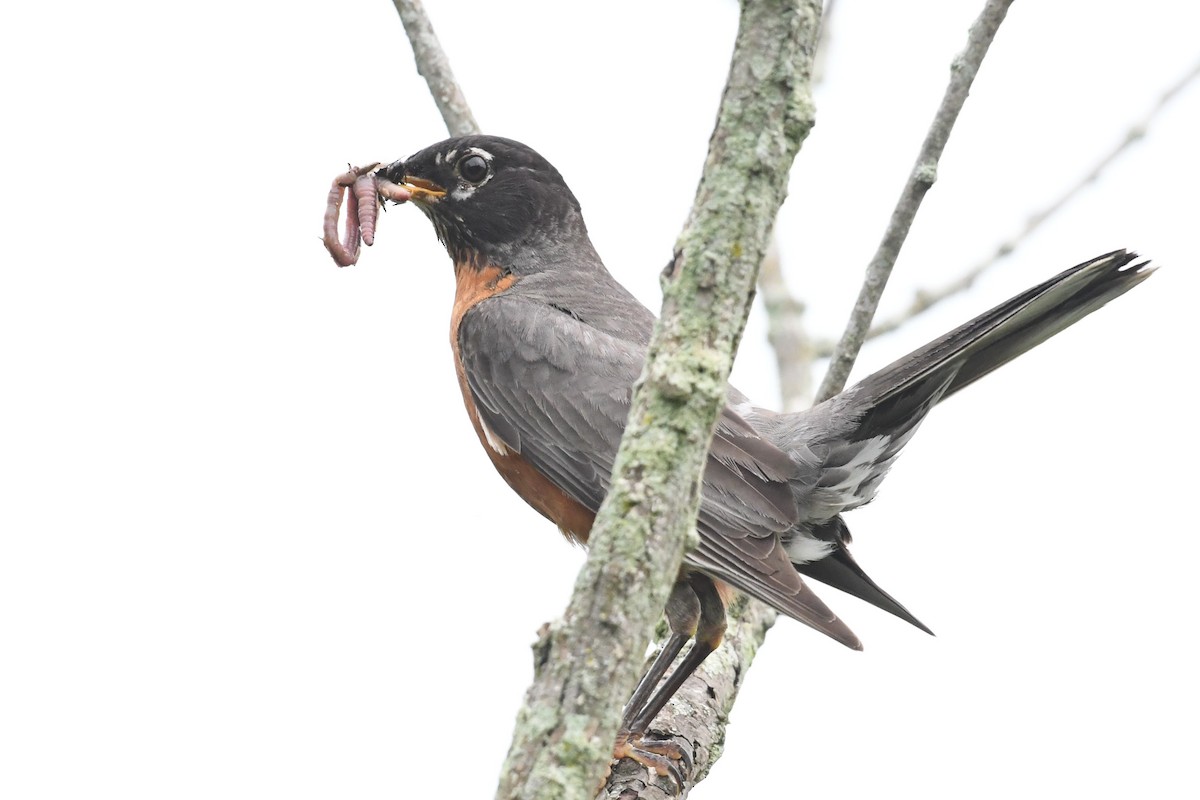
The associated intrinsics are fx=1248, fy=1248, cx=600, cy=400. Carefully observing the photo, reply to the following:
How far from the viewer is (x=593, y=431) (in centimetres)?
457

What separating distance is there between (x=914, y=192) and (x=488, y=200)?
213 centimetres

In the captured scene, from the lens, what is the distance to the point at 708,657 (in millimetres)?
4543

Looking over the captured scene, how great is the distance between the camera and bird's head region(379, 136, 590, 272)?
18.0 feet

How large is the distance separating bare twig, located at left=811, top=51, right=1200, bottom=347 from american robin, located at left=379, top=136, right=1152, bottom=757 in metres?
0.63

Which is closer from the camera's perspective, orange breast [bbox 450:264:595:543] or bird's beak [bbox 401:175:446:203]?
orange breast [bbox 450:264:595:543]

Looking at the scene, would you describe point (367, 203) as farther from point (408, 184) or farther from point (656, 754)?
point (656, 754)

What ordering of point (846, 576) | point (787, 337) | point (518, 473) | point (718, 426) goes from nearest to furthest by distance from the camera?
1. point (718, 426)
2. point (846, 576)
3. point (518, 473)
4. point (787, 337)

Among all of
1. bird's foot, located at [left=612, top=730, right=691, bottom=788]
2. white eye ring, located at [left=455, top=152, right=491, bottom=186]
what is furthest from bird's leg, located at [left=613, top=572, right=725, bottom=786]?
white eye ring, located at [left=455, top=152, right=491, bottom=186]

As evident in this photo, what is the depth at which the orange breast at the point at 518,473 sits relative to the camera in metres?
4.54

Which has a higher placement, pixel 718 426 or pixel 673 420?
pixel 718 426

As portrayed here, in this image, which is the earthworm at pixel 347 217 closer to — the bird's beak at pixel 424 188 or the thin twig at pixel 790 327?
the bird's beak at pixel 424 188

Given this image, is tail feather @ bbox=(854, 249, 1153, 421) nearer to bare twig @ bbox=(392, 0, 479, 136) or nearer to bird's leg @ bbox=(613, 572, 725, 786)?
bird's leg @ bbox=(613, 572, 725, 786)

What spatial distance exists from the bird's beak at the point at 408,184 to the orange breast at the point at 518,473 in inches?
19.0

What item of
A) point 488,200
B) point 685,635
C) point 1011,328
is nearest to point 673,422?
point 1011,328
